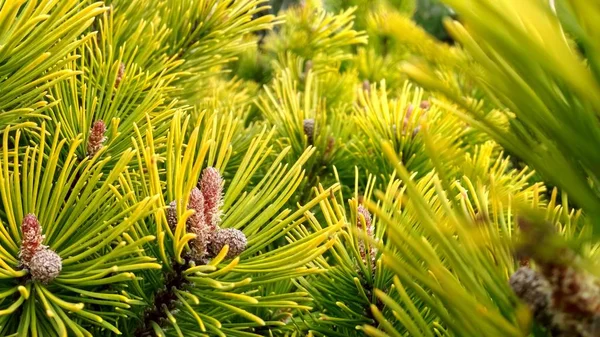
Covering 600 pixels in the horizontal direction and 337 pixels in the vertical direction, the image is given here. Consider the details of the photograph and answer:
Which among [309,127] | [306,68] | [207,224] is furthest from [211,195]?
[306,68]

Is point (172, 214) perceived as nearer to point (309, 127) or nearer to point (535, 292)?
A: point (535, 292)

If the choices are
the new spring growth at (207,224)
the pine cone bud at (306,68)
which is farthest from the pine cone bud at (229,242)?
the pine cone bud at (306,68)

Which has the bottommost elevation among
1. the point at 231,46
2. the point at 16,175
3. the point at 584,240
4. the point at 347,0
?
the point at 584,240

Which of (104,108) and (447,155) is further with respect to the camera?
(104,108)

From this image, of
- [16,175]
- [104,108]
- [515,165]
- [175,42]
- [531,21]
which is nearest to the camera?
[531,21]

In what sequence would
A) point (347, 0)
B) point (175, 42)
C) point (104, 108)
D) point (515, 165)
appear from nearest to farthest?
point (104, 108) → point (175, 42) → point (515, 165) → point (347, 0)

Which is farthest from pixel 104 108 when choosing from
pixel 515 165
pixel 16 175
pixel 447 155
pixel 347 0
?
pixel 347 0

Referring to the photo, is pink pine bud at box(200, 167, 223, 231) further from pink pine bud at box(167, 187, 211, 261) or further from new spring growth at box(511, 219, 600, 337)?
new spring growth at box(511, 219, 600, 337)

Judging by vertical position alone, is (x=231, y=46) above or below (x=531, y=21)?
above

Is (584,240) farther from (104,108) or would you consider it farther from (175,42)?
(175,42)
